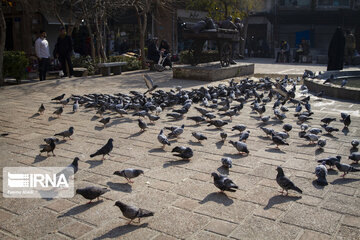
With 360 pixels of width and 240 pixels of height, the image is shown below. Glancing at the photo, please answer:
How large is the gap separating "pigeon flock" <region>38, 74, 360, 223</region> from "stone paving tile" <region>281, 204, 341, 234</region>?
31cm

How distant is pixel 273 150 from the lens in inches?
221

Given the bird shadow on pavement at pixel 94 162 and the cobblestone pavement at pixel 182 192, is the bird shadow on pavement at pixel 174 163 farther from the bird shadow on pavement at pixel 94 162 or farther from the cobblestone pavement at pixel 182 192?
the bird shadow on pavement at pixel 94 162

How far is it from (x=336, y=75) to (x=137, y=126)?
969 centimetres

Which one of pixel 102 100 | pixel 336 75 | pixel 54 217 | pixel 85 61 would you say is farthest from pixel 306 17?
pixel 54 217

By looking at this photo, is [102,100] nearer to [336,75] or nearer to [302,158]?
[302,158]

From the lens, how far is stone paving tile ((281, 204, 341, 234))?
3342 millimetres

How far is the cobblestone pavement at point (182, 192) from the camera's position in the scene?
3.29 metres

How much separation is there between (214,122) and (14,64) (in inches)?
325

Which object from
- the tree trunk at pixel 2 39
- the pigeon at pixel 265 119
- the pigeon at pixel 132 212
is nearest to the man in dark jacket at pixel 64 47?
the tree trunk at pixel 2 39

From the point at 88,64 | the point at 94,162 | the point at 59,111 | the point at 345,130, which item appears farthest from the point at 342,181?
the point at 88,64

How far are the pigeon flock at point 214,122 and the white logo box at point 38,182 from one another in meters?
0.21

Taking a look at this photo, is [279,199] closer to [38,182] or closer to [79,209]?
[79,209]

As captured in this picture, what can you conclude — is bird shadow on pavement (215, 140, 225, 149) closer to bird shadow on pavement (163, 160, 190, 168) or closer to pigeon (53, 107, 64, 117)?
bird shadow on pavement (163, 160, 190, 168)

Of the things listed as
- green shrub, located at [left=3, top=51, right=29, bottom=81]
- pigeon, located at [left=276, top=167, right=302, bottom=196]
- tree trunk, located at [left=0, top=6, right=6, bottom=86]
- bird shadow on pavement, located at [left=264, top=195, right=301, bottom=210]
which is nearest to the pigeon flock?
pigeon, located at [left=276, top=167, right=302, bottom=196]
